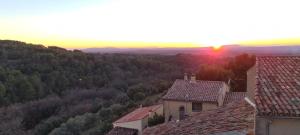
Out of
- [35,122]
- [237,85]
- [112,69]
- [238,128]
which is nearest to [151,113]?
[237,85]

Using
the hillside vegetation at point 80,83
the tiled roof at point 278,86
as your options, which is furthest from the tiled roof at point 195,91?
the tiled roof at point 278,86

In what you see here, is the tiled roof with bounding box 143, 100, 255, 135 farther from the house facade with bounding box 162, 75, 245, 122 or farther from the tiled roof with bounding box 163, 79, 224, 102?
the tiled roof with bounding box 163, 79, 224, 102

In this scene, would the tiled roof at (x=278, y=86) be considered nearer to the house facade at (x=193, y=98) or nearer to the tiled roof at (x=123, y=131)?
the house facade at (x=193, y=98)

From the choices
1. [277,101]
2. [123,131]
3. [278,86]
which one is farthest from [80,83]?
[277,101]

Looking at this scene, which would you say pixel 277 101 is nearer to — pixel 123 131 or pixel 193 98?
pixel 193 98

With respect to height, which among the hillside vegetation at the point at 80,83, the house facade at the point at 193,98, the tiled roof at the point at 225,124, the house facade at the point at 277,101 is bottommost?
the hillside vegetation at the point at 80,83

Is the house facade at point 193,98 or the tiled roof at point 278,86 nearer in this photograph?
the tiled roof at point 278,86

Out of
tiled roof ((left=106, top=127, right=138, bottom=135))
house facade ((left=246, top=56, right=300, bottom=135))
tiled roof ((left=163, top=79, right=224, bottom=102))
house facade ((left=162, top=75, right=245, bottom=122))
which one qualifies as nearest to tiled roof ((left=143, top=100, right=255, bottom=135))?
house facade ((left=246, top=56, right=300, bottom=135))
